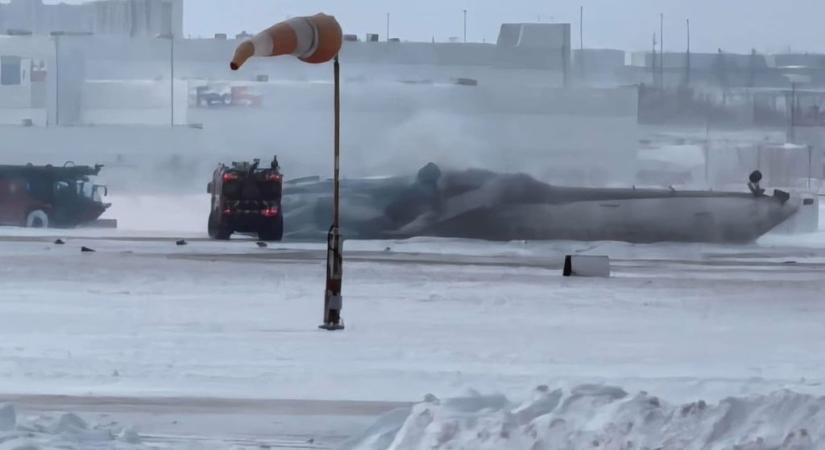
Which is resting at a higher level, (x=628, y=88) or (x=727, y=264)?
(x=628, y=88)

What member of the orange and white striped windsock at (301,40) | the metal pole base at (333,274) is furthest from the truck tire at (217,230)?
the orange and white striped windsock at (301,40)

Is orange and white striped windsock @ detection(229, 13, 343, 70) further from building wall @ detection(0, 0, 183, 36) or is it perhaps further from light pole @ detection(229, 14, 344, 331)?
building wall @ detection(0, 0, 183, 36)

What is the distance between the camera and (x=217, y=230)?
3195 centimetres

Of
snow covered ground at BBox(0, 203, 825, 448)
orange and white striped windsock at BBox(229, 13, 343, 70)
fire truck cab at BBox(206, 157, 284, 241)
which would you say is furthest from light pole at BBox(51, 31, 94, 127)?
orange and white striped windsock at BBox(229, 13, 343, 70)

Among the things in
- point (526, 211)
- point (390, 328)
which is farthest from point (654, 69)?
point (390, 328)

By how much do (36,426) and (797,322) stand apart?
11280 mm

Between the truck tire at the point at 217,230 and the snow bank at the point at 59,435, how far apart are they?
2285 centimetres

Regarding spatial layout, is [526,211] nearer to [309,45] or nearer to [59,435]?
[309,45]

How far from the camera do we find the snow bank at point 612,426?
752cm

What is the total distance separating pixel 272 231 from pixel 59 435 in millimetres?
23320

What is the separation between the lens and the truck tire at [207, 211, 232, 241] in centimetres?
3170

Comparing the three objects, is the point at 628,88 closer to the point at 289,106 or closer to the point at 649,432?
the point at 289,106

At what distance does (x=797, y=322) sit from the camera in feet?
57.5

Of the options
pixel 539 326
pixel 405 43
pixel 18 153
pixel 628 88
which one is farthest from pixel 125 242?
pixel 539 326
